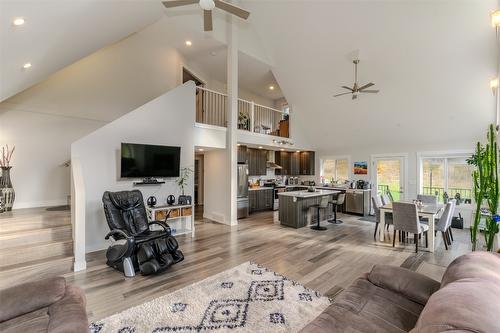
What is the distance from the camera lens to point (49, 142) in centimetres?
555

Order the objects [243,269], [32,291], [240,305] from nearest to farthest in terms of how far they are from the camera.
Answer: [32,291]
[240,305]
[243,269]

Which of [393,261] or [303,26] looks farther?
[303,26]

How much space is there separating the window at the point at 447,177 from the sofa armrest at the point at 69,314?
8375 millimetres

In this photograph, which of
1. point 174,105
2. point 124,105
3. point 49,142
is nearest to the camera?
point 174,105

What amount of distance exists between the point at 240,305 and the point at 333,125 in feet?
22.3

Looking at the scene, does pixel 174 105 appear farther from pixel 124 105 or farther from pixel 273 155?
pixel 273 155

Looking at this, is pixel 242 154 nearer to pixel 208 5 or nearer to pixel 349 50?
pixel 349 50

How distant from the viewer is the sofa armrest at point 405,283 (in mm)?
1671

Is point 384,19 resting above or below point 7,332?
above

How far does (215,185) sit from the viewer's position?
6.45 m

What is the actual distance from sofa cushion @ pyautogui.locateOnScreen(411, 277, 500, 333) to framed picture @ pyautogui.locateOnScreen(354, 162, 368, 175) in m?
7.33

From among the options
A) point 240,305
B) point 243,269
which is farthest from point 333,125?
point 240,305

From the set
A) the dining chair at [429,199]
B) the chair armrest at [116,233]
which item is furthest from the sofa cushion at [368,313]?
the dining chair at [429,199]

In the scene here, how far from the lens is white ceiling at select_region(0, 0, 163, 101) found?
2523 mm
